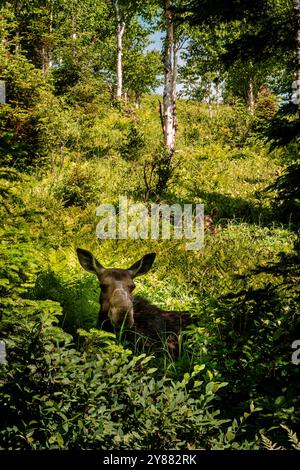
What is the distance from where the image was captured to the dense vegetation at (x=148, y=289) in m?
3.11

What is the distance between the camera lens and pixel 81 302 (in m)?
6.30

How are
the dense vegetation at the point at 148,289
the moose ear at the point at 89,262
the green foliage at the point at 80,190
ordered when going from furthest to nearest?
1. the green foliage at the point at 80,190
2. the moose ear at the point at 89,262
3. the dense vegetation at the point at 148,289

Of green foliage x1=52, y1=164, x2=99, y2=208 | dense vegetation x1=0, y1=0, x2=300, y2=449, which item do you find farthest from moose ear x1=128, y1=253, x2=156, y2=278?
green foliage x1=52, y1=164, x2=99, y2=208

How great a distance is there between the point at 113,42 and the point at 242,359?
3846cm

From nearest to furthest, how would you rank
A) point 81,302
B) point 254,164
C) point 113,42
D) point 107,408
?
point 107,408, point 81,302, point 254,164, point 113,42

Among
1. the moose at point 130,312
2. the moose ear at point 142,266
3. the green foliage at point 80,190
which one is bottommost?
the moose at point 130,312

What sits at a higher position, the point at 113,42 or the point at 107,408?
the point at 113,42

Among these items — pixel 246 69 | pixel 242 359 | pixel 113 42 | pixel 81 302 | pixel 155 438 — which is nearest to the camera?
pixel 155 438

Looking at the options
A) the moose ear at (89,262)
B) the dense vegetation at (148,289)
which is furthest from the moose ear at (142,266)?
the dense vegetation at (148,289)

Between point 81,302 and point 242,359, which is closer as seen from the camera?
point 242,359

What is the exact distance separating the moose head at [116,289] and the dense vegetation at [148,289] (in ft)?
1.12

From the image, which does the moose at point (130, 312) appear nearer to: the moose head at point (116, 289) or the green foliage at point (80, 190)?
the moose head at point (116, 289)

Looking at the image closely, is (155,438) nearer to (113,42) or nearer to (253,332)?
(253,332)

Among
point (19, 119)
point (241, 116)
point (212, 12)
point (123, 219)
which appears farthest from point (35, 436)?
point (241, 116)
